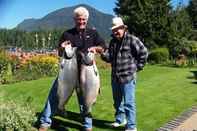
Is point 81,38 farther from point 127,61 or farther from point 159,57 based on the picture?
point 159,57

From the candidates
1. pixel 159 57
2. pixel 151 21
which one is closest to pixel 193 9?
pixel 151 21

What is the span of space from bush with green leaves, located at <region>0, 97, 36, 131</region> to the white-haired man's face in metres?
1.39

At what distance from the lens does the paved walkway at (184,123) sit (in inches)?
340

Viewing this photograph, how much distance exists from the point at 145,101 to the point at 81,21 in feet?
15.2

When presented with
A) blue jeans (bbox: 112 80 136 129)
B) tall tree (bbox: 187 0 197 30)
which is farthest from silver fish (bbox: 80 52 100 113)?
tall tree (bbox: 187 0 197 30)

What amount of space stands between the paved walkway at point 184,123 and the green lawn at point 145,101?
157mm

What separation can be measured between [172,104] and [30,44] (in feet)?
164

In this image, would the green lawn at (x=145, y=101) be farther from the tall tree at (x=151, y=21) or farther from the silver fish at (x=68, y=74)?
the tall tree at (x=151, y=21)

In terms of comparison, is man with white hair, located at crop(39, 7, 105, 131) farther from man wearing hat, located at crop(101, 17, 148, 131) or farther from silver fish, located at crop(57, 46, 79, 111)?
man wearing hat, located at crop(101, 17, 148, 131)

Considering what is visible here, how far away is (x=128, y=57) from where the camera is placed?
7871 millimetres

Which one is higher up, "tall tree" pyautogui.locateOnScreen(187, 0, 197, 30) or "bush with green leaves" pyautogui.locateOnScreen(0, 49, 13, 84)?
"tall tree" pyautogui.locateOnScreen(187, 0, 197, 30)

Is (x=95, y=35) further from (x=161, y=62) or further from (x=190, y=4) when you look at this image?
(x=190, y=4)

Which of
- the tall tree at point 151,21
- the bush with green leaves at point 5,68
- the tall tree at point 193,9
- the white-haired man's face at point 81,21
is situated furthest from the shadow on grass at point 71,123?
the tall tree at point 193,9

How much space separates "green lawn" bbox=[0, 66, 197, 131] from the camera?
29.5 feet
